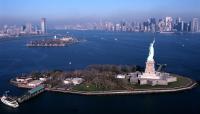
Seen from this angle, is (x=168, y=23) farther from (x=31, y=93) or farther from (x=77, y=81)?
(x=31, y=93)

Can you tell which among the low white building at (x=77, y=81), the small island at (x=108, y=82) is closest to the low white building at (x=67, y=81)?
the small island at (x=108, y=82)

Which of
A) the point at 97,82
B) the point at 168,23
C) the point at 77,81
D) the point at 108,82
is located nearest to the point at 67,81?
the point at 77,81

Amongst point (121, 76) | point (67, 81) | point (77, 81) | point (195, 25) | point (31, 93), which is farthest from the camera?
point (195, 25)

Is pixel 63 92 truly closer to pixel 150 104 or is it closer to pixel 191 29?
pixel 150 104

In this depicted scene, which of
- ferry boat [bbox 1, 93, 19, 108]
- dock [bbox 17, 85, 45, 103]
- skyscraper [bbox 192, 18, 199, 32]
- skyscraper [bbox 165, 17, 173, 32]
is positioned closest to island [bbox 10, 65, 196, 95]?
dock [bbox 17, 85, 45, 103]

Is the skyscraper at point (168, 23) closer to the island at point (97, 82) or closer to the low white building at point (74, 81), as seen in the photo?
the island at point (97, 82)

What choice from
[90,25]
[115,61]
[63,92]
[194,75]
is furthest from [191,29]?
[63,92]
